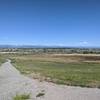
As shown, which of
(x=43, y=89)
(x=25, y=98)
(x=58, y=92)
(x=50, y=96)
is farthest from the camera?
(x=43, y=89)

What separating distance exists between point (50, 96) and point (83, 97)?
2.72 metres

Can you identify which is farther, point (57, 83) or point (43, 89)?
point (57, 83)

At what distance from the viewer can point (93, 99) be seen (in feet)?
69.9

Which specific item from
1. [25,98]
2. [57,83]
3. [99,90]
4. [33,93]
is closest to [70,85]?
[57,83]

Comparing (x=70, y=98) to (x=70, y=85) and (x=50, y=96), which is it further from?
(x=70, y=85)

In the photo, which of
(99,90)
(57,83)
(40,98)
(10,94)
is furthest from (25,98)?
(57,83)

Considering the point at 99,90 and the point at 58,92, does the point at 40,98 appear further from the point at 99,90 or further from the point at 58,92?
the point at 99,90

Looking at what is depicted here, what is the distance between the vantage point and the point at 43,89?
26.3m

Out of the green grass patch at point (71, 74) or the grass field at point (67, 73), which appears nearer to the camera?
the green grass patch at point (71, 74)

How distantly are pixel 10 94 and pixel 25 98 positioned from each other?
9.82ft

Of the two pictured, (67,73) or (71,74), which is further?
(67,73)

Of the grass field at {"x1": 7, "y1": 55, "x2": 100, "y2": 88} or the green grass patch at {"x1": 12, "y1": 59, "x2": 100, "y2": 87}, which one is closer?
the green grass patch at {"x1": 12, "y1": 59, "x2": 100, "y2": 87}

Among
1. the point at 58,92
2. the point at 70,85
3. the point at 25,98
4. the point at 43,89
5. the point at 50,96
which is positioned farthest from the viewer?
the point at 70,85

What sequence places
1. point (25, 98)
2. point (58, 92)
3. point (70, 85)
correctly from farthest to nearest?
point (70, 85), point (58, 92), point (25, 98)
